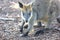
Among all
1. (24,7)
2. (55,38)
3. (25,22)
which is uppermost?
(24,7)

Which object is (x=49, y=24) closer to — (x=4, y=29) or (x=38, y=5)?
(x=38, y=5)

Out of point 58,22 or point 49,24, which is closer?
point 49,24

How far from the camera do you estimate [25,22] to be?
5242mm

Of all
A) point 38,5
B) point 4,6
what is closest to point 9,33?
point 38,5

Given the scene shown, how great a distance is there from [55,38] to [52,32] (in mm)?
447

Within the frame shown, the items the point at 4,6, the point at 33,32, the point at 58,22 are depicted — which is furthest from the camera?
the point at 4,6

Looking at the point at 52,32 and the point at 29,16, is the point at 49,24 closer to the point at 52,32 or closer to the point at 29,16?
the point at 52,32

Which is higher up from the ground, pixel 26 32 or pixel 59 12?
pixel 59 12

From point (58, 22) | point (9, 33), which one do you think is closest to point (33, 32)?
point (9, 33)

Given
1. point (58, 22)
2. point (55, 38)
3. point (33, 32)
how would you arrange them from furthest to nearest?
Result: point (58, 22)
point (33, 32)
point (55, 38)

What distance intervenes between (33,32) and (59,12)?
973mm

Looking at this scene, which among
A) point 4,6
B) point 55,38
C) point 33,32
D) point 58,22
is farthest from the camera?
point 4,6

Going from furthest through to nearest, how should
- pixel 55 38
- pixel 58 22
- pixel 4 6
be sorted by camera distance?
pixel 4 6 → pixel 58 22 → pixel 55 38

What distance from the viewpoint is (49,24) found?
5.59 m
